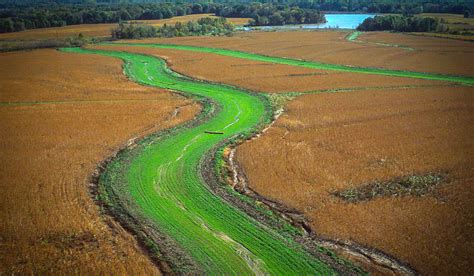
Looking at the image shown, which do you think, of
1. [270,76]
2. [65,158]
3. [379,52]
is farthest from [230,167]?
[379,52]

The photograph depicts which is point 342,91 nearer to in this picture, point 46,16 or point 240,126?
point 240,126

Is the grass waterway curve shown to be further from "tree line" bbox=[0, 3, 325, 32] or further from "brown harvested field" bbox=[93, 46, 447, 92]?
"tree line" bbox=[0, 3, 325, 32]

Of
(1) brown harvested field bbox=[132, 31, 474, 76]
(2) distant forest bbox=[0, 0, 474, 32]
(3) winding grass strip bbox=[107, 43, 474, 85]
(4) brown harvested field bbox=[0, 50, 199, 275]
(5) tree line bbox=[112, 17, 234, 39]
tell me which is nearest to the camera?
(4) brown harvested field bbox=[0, 50, 199, 275]

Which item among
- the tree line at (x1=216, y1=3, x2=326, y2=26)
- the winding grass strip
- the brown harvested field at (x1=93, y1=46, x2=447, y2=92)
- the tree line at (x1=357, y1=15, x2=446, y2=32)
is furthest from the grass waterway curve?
the tree line at (x1=216, y1=3, x2=326, y2=26)

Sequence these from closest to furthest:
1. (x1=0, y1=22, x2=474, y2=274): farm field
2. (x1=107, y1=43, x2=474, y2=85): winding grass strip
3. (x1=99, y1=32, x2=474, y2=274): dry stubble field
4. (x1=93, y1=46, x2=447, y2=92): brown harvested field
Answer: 1. (x1=0, y1=22, x2=474, y2=274): farm field
2. (x1=99, y1=32, x2=474, y2=274): dry stubble field
3. (x1=93, y1=46, x2=447, y2=92): brown harvested field
4. (x1=107, y1=43, x2=474, y2=85): winding grass strip

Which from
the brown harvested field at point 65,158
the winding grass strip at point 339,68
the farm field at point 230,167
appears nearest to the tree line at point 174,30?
the winding grass strip at point 339,68

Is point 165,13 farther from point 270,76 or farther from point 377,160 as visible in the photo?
point 377,160

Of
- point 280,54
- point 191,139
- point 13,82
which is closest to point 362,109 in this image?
point 191,139
